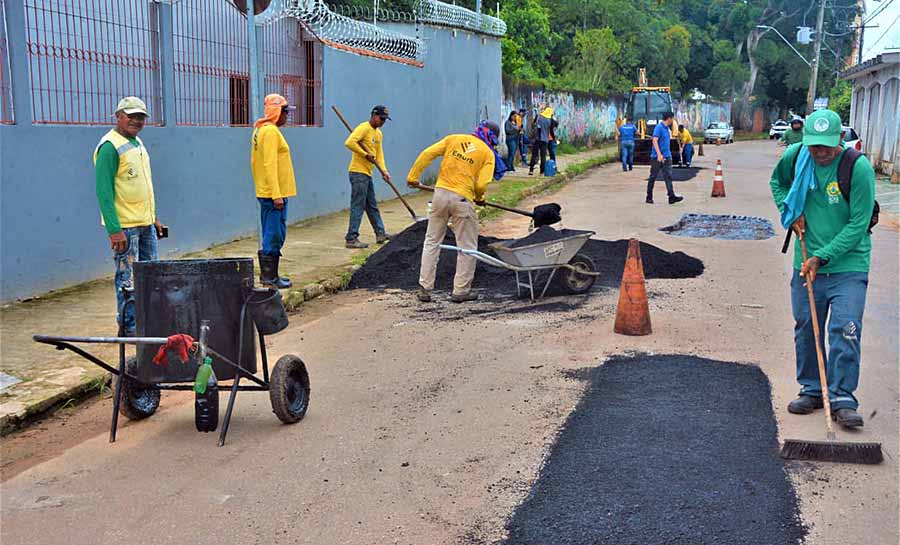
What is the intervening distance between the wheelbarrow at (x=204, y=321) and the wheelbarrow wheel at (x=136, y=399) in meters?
0.03

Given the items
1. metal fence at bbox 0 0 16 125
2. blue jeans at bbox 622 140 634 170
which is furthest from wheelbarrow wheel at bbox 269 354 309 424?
blue jeans at bbox 622 140 634 170

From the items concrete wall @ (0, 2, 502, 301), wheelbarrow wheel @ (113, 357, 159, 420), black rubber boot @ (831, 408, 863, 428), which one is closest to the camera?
black rubber boot @ (831, 408, 863, 428)

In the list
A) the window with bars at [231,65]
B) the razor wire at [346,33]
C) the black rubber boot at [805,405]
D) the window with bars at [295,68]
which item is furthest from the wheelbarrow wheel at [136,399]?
the razor wire at [346,33]

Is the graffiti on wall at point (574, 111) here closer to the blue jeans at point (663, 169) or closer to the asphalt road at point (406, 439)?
the blue jeans at point (663, 169)

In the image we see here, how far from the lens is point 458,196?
8.77 meters

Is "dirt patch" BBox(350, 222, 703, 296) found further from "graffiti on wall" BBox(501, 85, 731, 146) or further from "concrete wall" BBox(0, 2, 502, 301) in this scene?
"graffiti on wall" BBox(501, 85, 731, 146)

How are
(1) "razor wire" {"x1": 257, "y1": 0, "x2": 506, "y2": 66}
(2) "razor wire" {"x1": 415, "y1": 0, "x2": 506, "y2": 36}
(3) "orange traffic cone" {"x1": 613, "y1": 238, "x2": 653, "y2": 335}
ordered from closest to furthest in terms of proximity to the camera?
(3) "orange traffic cone" {"x1": 613, "y1": 238, "x2": 653, "y2": 335} → (1) "razor wire" {"x1": 257, "y1": 0, "x2": 506, "y2": 66} → (2) "razor wire" {"x1": 415, "y1": 0, "x2": 506, "y2": 36}

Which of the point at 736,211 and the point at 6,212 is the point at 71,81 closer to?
the point at 6,212

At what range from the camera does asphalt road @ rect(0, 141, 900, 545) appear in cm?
409

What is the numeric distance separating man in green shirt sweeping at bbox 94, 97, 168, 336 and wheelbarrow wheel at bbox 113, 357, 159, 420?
48cm

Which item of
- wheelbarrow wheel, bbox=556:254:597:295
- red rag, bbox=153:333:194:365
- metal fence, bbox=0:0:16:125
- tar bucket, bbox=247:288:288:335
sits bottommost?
wheelbarrow wheel, bbox=556:254:597:295

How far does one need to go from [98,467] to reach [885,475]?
4.16m

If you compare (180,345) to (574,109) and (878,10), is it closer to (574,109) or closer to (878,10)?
(574,109)

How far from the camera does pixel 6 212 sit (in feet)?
26.3
